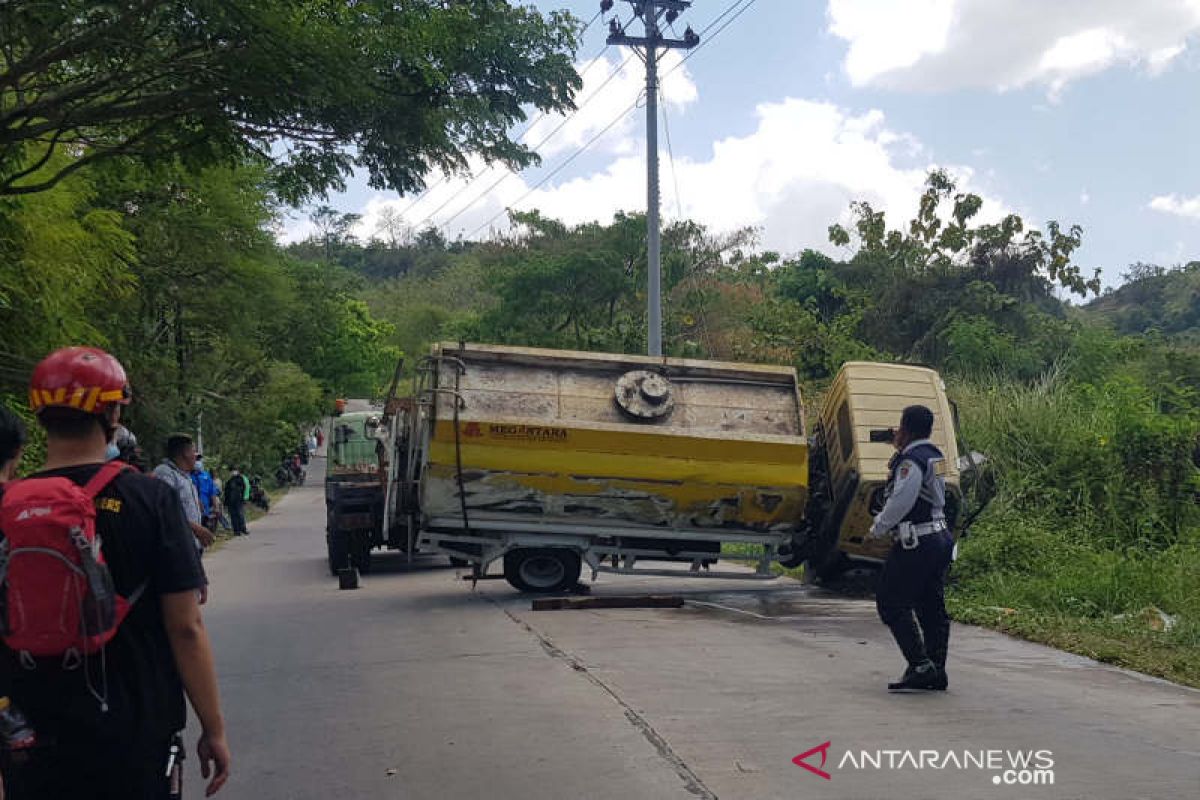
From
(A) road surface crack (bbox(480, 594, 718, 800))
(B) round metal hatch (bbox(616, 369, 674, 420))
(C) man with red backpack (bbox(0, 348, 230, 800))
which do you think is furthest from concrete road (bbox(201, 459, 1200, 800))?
(C) man with red backpack (bbox(0, 348, 230, 800))

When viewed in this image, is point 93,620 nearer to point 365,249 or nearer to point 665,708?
point 665,708

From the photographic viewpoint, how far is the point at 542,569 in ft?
44.7

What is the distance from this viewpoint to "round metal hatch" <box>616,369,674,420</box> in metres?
12.9

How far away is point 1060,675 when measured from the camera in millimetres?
8406

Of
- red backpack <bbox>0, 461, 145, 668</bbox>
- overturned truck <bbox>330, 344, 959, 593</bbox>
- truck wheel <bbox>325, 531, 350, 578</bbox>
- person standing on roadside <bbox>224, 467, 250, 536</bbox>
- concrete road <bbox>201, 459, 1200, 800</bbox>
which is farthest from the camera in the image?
person standing on roadside <bbox>224, 467, 250, 536</bbox>

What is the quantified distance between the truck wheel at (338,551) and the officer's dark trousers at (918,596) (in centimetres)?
1134

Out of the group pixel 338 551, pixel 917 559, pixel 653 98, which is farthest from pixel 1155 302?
pixel 917 559

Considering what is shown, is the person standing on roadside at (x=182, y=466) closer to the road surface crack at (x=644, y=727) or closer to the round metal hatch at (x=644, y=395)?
the road surface crack at (x=644, y=727)

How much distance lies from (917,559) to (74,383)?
18.8 feet

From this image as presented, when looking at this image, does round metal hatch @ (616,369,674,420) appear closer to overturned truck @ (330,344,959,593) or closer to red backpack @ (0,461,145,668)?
overturned truck @ (330,344,959,593)

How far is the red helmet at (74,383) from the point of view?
10.0 ft

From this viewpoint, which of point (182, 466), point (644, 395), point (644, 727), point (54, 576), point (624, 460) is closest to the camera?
point (54, 576)

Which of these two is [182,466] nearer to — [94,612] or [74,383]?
[74,383]

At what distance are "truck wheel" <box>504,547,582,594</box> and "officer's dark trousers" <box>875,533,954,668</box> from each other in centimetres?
617
